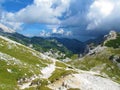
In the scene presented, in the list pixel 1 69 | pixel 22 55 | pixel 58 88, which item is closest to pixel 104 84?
pixel 58 88

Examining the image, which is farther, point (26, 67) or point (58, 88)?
point (26, 67)

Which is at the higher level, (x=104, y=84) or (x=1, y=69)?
(x=1, y=69)

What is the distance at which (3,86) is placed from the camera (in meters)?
106

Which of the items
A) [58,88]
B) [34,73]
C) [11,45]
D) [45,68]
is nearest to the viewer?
[58,88]

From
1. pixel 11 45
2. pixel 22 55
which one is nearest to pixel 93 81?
pixel 22 55

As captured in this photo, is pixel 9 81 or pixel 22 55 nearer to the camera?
pixel 9 81

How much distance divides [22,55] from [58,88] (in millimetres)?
75043

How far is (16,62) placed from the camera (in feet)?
465

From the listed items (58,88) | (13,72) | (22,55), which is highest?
(22,55)

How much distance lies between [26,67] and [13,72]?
10622 mm

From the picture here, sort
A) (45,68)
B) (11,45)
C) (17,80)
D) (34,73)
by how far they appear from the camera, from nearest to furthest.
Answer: (17,80) < (34,73) < (45,68) < (11,45)

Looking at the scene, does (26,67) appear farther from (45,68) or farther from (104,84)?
(104,84)

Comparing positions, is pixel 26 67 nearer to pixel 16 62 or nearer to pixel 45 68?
pixel 16 62

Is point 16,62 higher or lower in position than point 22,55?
lower
